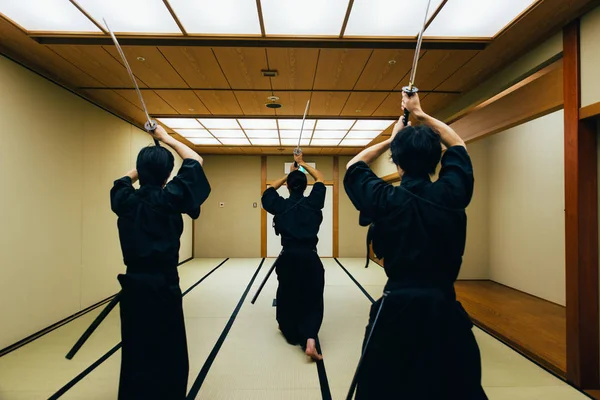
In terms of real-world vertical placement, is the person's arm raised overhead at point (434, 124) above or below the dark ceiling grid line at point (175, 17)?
below

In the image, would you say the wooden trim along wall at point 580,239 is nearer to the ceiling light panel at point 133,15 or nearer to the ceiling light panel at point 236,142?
the ceiling light panel at point 133,15

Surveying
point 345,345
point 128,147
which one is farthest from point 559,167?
point 128,147

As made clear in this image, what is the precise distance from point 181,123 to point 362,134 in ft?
10.9

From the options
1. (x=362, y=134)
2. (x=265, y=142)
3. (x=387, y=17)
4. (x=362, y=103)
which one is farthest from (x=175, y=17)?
(x=265, y=142)

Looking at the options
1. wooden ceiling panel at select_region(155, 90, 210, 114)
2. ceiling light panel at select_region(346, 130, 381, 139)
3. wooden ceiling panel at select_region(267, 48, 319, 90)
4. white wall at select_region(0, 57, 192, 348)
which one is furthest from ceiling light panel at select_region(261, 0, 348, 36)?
ceiling light panel at select_region(346, 130, 381, 139)

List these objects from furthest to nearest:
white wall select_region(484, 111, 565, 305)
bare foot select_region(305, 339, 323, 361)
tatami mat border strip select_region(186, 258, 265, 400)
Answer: white wall select_region(484, 111, 565, 305) < bare foot select_region(305, 339, 323, 361) < tatami mat border strip select_region(186, 258, 265, 400)

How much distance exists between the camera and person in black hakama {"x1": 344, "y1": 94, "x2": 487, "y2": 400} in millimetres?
1185

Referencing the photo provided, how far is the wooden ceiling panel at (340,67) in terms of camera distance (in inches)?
129

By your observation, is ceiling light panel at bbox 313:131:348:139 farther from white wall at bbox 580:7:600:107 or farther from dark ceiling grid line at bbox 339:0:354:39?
white wall at bbox 580:7:600:107

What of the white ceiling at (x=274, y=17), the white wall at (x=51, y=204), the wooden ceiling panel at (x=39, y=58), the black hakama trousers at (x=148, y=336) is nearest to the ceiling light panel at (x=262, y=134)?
the white wall at (x=51, y=204)

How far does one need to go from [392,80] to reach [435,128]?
2901 mm

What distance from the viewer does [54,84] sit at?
3.85m

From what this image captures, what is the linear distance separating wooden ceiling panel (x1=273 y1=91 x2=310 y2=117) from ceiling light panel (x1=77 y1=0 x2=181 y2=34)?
5.73ft

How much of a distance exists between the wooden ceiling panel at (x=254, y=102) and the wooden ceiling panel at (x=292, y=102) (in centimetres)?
15
